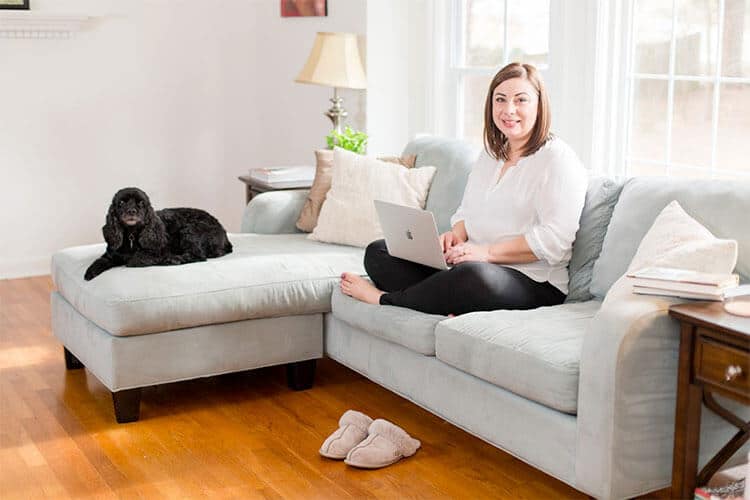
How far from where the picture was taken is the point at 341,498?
279 cm

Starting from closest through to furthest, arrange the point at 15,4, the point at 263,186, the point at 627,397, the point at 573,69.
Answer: the point at 627,397 < the point at 573,69 < the point at 263,186 < the point at 15,4

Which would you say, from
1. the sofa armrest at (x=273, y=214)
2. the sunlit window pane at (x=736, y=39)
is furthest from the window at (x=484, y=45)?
the sofa armrest at (x=273, y=214)

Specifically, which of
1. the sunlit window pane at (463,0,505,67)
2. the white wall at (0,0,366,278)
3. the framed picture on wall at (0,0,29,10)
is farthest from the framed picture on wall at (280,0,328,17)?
the framed picture on wall at (0,0,29,10)

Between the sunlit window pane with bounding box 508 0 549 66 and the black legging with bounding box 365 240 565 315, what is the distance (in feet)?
5.13

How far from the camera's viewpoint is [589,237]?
10.6ft

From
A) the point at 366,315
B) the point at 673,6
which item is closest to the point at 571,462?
the point at 366,315

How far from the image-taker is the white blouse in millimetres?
3176

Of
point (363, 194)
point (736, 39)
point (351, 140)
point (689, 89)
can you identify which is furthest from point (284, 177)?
point (736, 39)

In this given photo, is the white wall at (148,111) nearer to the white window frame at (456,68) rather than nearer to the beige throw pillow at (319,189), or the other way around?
the white window frame at (456,68)

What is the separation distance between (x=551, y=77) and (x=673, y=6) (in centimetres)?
68

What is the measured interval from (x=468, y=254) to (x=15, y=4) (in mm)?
3460

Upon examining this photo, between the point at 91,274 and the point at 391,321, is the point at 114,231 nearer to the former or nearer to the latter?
the point at 91,274

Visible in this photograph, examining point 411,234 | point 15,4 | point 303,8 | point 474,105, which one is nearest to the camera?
point 411,234

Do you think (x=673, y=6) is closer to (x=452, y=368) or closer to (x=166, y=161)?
(x=452, y=368)
